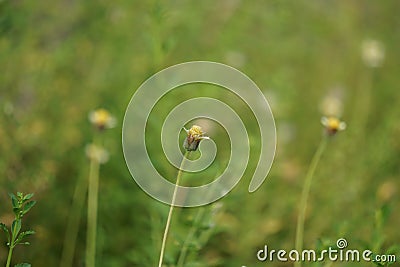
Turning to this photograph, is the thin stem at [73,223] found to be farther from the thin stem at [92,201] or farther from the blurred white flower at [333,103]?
the blurred white flower at [333,103]

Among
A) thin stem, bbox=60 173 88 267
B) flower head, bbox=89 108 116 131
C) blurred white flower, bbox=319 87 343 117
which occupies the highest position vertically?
blurred white flower, bbox=319 87 343 117

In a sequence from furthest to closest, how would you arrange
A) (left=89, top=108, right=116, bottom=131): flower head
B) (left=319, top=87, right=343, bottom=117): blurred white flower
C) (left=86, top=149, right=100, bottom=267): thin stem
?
(left=319, top=87, right=343, bottom=117): blurred white flower → (left=89, top=108, right=116, bottom=131): flower head → (left=86, top=149, right=100, bottom=267): thin stem

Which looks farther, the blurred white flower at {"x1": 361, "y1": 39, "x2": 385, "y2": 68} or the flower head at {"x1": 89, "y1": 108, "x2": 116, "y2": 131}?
the blurred white flower at {"x1": 361, "y1": 39, "x2": 385, "y2": 68}

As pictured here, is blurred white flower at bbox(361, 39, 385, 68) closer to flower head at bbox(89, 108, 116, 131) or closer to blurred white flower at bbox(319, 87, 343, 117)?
blurred white flower at bbox(319, 87, 343, 117)

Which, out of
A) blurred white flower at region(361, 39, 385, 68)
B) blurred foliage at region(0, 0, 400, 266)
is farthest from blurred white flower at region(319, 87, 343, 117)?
blurred white flower at region(361, 39, 385, 68)

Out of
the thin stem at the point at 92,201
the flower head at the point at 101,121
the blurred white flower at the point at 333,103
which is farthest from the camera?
the blurred white flower at the point at 333,103

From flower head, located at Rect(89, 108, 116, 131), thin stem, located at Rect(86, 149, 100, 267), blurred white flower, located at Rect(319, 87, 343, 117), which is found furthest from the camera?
blurred white flower, located at Rect(319, 87, 343, 117)

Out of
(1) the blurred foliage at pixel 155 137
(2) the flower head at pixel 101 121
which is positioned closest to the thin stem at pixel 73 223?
(1) the blurred foliage at pixel 155 137
